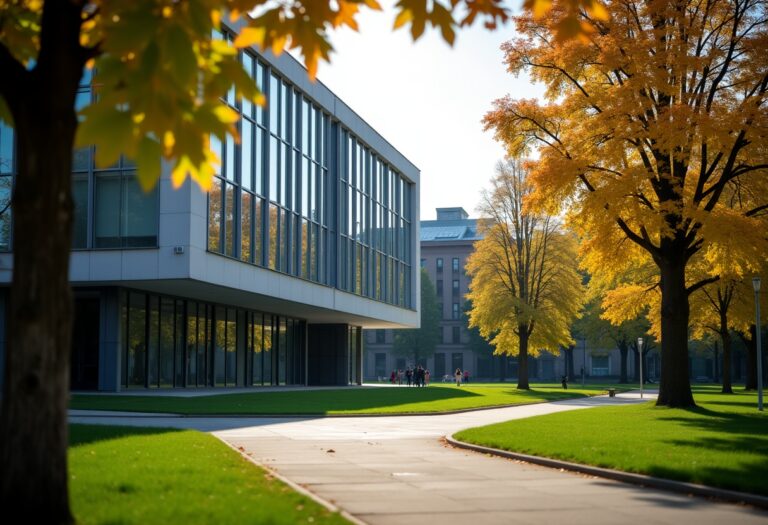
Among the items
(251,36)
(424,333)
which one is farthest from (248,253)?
(424,333)

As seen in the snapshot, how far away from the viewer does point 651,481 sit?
41.5 feet

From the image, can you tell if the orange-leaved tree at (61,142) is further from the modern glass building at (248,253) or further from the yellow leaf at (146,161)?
the modern glass building at (248,253)

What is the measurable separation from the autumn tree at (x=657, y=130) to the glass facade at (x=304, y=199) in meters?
13.4

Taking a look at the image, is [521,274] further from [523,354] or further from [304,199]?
[304,199]

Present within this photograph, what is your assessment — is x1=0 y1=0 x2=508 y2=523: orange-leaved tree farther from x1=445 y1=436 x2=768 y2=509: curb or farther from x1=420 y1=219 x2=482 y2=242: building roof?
x1=420 y1=219 x2=482 y2=242: building roof

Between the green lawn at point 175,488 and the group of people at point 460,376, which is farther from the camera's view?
the group of people at point 460,376

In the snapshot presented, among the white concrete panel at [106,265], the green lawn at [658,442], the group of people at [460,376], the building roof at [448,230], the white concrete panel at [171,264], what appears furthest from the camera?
the building roof at [448,230]

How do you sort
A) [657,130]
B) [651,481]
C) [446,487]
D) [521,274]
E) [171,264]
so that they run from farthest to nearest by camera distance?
[521,274] → [171,264] → [657,130] → [651,481] → [446,487]

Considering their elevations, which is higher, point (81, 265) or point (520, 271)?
point (520, 271)

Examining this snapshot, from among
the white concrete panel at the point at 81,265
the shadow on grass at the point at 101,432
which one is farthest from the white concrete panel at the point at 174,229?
the shadow on grass at the point at 101,432

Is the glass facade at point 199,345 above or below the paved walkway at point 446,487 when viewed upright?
above

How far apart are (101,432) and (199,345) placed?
29.1 metres

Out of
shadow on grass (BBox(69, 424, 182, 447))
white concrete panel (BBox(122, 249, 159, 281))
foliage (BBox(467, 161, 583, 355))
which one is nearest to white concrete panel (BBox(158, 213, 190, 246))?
white concrete panel (BBox(122, 249, 159, 281))

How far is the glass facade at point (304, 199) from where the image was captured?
1638 inches
